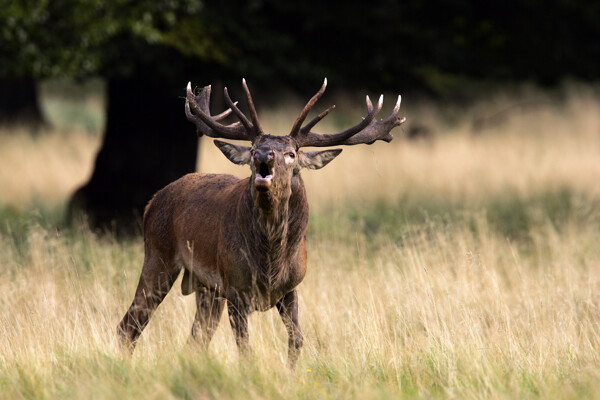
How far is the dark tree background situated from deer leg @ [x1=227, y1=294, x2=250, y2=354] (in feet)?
18.1

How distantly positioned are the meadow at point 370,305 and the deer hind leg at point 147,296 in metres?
0.13

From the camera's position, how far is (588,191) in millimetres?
13984

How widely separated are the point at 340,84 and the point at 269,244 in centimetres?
850

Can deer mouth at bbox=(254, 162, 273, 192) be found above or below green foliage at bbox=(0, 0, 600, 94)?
below

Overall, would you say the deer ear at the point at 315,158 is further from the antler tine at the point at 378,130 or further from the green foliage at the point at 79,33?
the green foliage at the point at 79,33

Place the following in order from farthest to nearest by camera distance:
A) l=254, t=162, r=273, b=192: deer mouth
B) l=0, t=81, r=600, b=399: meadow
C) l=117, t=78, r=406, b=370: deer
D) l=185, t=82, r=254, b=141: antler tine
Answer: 1. l=185, t=82, r=254, b=141: antler tine
2. l=117, t=78, r=406, b=370: deer
3. l=254, t=162, r=273, b=192: deer mouth
4. l=0, t=81, r=600, b=399: meadow

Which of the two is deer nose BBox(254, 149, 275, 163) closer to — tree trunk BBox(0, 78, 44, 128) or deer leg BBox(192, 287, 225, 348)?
deer leg BBox(192, 287, 225, 348)

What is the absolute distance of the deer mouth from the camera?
598 cm

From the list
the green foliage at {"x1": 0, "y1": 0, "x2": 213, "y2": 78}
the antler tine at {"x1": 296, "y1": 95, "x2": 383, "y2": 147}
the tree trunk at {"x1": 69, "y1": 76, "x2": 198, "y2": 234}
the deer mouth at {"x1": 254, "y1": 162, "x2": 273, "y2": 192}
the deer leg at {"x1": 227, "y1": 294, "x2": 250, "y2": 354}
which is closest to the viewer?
the deer mouth at {"x1": 254, "y1": 162, "x2": 273, "y2": 192}

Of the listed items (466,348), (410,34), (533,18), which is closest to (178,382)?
(466,348)

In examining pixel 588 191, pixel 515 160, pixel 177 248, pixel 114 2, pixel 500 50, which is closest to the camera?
pixel 177 248

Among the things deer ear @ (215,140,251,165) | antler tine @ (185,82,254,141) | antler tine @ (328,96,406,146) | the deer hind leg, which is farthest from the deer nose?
the deer hind leg

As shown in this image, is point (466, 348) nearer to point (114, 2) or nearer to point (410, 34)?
point (114, 2)

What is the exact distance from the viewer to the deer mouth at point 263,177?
5980 millimetres
